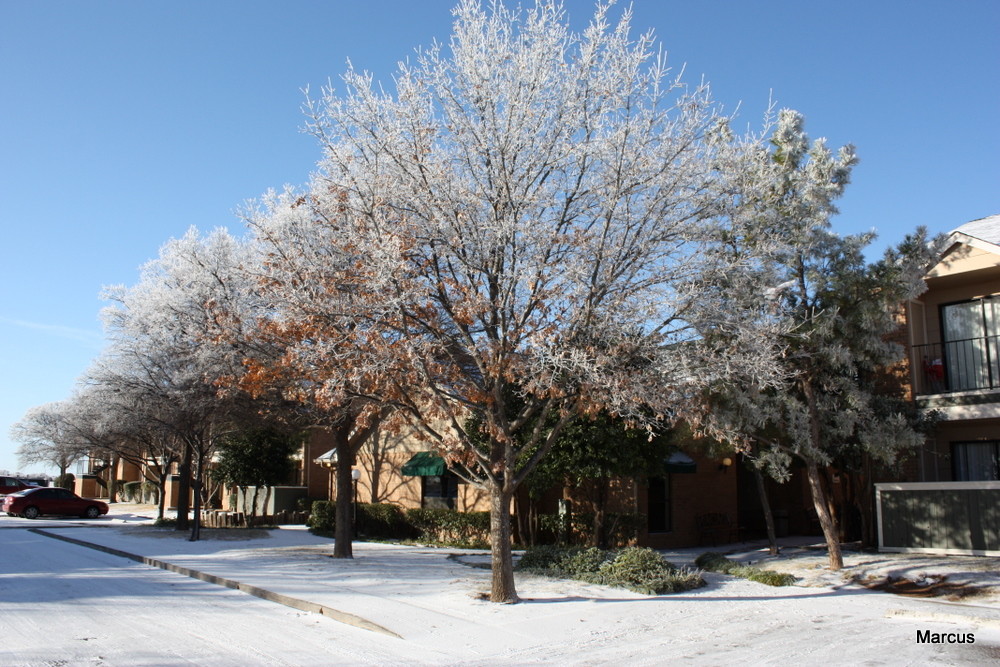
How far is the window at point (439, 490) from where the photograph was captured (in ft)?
78.1

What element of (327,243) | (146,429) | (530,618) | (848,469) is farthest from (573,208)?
(146,429)

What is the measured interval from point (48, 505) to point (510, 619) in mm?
31896

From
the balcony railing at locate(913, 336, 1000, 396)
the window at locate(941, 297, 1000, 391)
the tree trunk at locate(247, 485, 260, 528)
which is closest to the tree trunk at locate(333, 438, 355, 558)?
the tree trunk at locate(247, 485, 260, 528)

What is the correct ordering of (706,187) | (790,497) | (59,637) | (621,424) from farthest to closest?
1. (790,497)
2. (621,424)
3. (706,187)
4. (59,637)

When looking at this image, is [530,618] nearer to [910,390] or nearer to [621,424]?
[621,424]

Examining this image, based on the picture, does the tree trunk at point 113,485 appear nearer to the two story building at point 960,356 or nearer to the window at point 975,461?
the two story building at point 960,356

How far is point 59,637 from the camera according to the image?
908 centimetres

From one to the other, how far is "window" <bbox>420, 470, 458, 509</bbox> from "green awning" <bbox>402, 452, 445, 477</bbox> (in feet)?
2.56

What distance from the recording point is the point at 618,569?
→ 534 inches

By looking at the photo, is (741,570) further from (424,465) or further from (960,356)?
(424,465)

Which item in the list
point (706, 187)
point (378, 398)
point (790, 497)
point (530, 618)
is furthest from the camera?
point (790, 497)

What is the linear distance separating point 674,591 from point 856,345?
5.46m

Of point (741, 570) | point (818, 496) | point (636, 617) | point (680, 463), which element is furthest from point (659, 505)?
point (636, 617)

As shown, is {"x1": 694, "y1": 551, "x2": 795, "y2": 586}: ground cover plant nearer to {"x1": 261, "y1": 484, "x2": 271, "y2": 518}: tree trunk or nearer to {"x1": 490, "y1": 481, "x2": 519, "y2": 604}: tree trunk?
{"x1": 490, "y1": 481, "x2": 519, "y2": 604}: tree trunk
